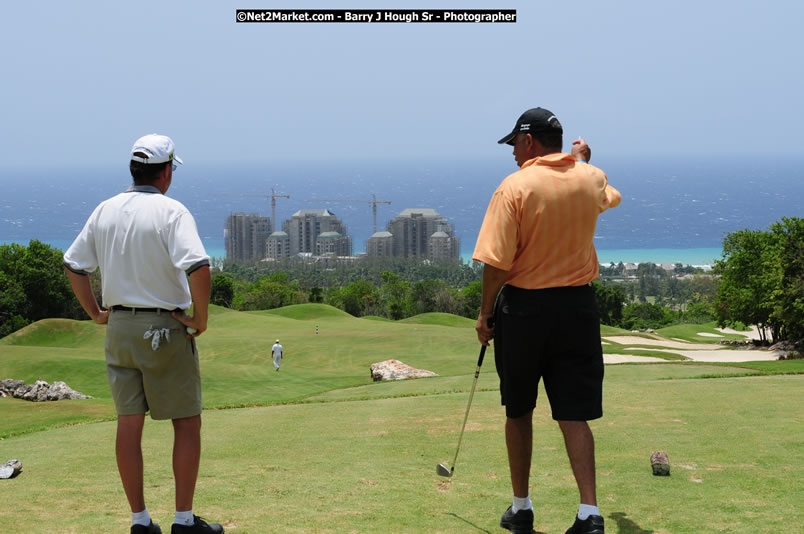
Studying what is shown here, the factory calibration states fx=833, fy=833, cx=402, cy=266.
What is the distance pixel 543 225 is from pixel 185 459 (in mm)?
2664

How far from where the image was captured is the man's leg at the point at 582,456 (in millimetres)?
5141

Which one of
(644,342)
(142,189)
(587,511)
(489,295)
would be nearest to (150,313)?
(142,189)

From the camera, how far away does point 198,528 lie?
5180mm

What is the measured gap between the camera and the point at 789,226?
51.2m

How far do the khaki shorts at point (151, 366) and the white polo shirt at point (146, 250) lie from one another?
0.12 m

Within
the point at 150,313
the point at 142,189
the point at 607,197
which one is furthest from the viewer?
the point at 607,197

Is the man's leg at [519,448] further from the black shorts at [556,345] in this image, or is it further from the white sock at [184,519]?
the white sock at [184,519]

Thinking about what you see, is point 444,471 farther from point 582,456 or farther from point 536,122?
point 536,122

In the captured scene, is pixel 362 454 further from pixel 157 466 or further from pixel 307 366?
pixel 307 366

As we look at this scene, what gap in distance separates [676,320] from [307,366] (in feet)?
340

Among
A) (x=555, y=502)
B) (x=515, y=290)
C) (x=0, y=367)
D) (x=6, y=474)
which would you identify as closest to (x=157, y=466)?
(x=6, y=474)

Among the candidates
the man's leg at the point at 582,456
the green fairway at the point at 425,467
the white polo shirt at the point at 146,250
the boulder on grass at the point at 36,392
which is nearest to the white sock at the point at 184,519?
the green fairway at the point at 425,467

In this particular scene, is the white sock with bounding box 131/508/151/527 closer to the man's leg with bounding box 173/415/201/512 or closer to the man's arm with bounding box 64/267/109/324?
the man's leg with bounding box 173/415/201/512

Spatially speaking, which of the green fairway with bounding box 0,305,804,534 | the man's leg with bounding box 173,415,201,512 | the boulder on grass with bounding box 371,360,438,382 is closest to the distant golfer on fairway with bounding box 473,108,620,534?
the green fairway with bounding box 0,305,804,534
